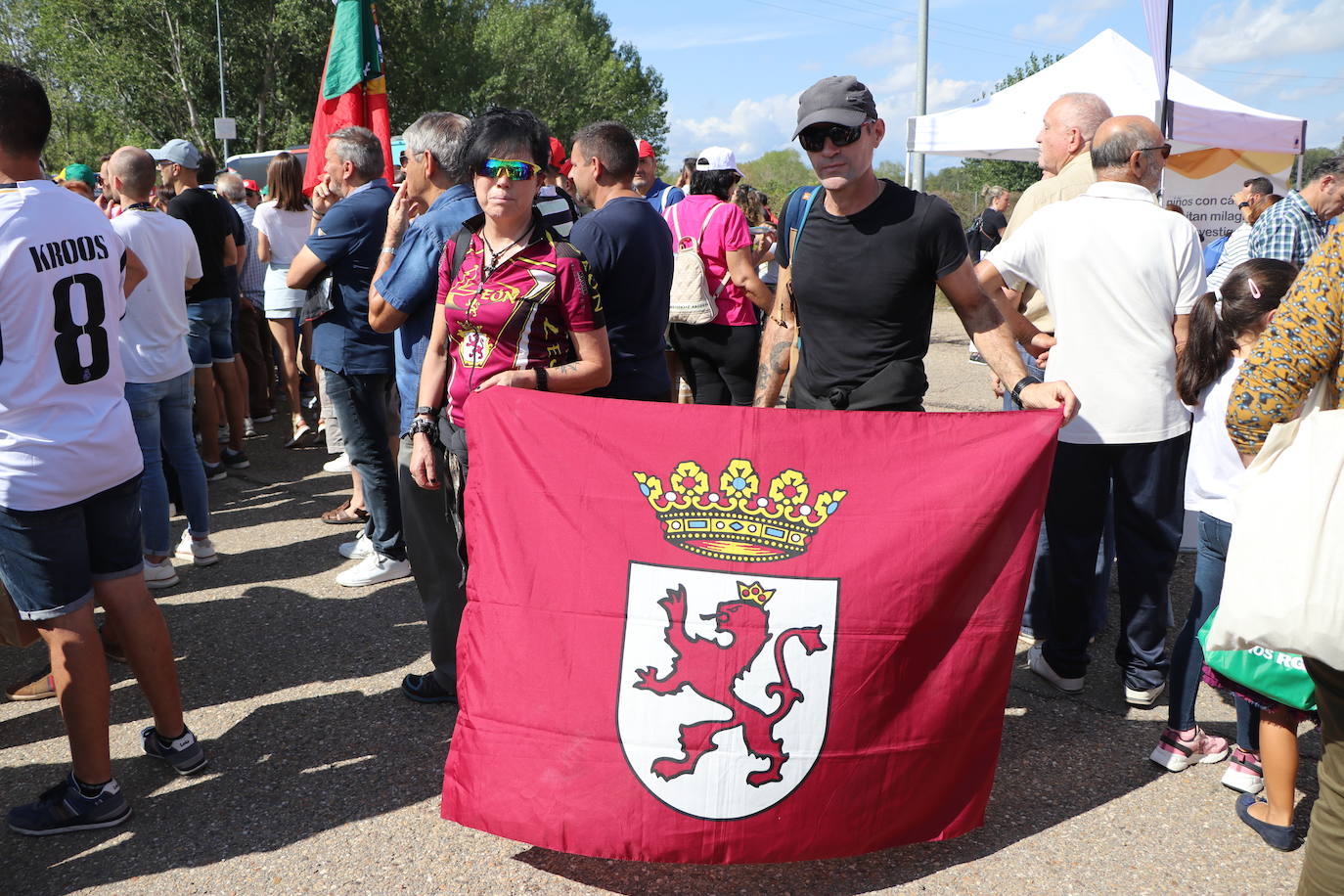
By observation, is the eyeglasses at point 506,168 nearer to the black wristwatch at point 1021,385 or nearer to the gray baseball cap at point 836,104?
the gray baseball cap at point 836,104

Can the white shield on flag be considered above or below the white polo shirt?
below

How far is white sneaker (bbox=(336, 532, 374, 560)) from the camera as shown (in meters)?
5.61

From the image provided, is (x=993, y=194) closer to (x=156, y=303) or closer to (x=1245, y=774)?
(x=156, y=303)

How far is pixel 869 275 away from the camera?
3.29 metres

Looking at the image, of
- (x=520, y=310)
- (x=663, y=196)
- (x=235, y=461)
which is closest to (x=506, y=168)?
(x=520, y=310)

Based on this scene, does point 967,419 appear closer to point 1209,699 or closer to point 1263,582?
point 1263,582

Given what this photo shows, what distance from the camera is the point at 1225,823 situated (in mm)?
3143

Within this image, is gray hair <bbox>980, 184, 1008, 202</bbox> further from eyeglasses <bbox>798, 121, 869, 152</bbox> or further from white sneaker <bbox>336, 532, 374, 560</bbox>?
eyeglasses <bbox>798, 121, 869, 152</bbox>

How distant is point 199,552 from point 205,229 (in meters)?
2.54

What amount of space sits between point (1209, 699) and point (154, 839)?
3.63 meters

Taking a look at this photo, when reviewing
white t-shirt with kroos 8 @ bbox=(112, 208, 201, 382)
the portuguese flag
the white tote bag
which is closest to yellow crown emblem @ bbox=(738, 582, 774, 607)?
the white tote bag

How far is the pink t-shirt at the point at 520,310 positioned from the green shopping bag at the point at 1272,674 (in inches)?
78.0

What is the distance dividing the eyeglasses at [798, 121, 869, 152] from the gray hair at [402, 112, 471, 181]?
145 cm

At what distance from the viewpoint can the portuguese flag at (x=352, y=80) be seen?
6488 millimetres
